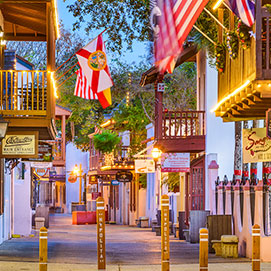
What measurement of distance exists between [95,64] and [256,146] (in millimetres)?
6398

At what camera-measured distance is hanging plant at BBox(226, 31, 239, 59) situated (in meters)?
16.9

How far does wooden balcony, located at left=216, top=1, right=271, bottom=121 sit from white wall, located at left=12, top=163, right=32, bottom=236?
12643 mm

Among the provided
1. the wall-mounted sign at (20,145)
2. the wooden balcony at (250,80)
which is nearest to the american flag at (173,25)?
the wooden balcony at (250,80)

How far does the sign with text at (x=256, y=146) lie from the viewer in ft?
59.5

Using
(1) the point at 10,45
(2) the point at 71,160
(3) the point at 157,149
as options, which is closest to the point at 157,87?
(3) the point at 157,149

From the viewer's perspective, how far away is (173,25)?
46.7 ft

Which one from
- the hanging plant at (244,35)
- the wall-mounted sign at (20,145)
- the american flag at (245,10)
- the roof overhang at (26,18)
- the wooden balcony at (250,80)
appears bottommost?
the wall-mounted sign at (20,145)

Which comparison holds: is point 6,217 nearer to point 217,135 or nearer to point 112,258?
point 217,135

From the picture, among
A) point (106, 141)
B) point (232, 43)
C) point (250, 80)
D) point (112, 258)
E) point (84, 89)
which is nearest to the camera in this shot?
point (250, 80)

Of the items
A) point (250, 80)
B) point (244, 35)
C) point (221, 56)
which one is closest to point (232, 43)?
point (244, 35)

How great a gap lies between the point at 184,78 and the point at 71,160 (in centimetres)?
3928

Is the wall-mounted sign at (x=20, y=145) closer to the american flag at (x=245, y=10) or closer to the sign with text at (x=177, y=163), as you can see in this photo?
→ the american flag at (x=245, y=10)

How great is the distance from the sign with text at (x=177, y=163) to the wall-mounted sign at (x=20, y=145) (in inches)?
397

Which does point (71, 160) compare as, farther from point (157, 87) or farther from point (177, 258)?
point (177, 258)
